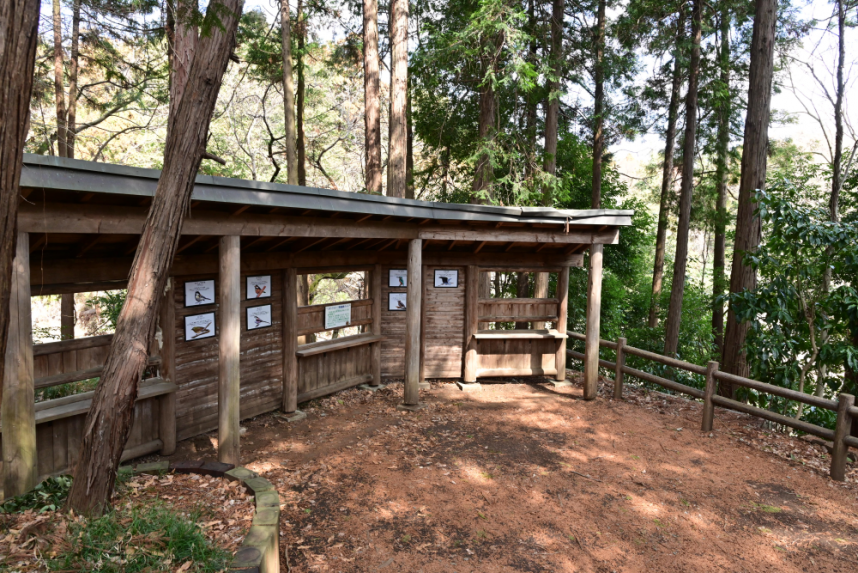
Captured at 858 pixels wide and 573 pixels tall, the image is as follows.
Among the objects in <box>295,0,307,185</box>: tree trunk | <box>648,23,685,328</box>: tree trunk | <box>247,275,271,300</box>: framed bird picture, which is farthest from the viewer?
<box>648,23,685,328</box>: tree trunk

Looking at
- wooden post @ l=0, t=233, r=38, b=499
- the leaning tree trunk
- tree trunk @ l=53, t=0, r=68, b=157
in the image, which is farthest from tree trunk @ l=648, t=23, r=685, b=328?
wooden post @ l=0, t=233, r=38, b=499

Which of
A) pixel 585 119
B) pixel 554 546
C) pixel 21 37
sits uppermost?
pixel 585 119

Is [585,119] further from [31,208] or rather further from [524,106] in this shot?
[31,208]

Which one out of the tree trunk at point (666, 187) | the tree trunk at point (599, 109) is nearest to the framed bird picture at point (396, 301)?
the tree trunk at point (599, 109)

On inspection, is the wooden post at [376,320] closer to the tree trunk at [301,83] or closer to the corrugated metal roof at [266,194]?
the corrugated metal roof at [266,194]

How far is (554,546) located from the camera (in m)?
4.61

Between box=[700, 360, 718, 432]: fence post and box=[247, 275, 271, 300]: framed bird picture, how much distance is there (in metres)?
6.37

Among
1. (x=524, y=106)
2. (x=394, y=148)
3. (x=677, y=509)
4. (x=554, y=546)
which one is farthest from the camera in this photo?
(x=524, y=106)

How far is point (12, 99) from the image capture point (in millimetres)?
2633

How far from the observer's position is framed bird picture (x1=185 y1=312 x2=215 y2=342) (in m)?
6.45

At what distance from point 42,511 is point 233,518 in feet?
4.32

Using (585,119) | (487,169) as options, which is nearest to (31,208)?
(487,169)

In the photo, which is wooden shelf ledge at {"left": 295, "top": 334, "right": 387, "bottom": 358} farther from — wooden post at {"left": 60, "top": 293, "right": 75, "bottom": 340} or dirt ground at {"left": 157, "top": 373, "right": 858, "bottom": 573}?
wooden post at {"left": 60, "top": 293, "right": 75, "bottom": 340}

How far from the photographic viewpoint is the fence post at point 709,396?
7.32 meters
